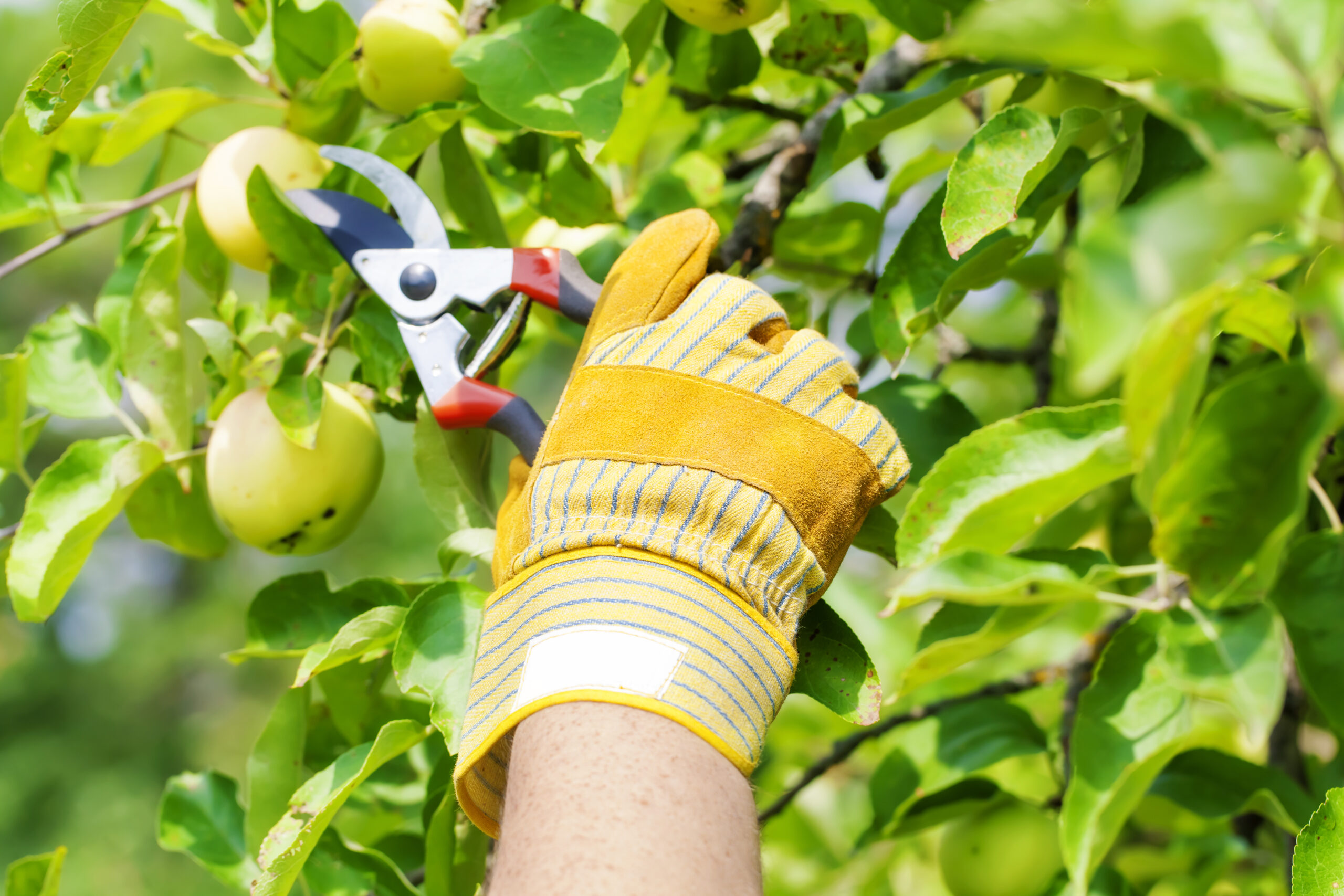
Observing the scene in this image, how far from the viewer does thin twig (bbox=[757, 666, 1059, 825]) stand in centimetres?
94

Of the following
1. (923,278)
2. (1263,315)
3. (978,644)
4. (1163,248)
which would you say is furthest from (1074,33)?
(923,278)

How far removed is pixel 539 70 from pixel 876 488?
0.38 m

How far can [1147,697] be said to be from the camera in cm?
53

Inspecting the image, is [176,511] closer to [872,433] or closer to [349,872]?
[349,872]

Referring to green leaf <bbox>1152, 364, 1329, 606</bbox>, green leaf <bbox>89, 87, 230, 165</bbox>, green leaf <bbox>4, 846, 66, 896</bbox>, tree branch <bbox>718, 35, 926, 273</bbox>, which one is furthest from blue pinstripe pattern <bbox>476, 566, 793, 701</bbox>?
green leaf <bbox>89, 87, 230, 165</bbox>

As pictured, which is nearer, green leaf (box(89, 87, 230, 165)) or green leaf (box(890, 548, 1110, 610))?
green leaf (box(890, 548, 1110, 610))

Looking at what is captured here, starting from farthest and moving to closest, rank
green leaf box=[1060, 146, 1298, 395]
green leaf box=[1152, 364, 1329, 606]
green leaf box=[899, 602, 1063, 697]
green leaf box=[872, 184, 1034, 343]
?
green leaf box=[872, 184, 1034, 343] → green leaf box=[899, 602, 1063, 697] → green leaf box=[1152, 364, 1329, 606] → green leaf box=[1060, 146, 1298, 395]

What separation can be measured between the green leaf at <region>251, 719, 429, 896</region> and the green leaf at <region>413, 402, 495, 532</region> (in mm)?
172

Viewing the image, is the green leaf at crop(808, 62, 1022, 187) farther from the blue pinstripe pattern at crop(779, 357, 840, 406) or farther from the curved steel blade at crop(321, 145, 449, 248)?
the curved steel blade at crop(321, 145, 449, 248)

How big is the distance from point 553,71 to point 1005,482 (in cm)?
43

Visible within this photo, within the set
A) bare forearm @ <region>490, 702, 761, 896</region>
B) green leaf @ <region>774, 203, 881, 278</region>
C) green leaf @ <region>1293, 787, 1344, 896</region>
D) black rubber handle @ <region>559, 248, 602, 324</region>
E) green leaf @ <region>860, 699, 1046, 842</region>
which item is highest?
black rubber handle @ <region>559, 248, 602, 324</region>

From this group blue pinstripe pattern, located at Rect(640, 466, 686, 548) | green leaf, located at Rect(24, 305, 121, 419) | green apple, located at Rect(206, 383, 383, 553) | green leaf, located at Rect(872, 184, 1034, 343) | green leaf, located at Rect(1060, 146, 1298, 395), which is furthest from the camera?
green leaf, located at Rect(24, 305, 121, 419)

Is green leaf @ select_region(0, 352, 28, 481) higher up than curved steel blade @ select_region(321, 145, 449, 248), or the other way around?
curved steel blade @ select_region(321, 145, 449, 248)

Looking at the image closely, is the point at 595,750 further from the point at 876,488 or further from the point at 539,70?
the point at 539,70
